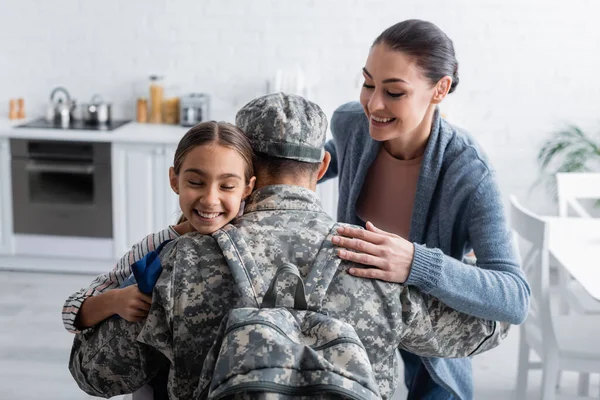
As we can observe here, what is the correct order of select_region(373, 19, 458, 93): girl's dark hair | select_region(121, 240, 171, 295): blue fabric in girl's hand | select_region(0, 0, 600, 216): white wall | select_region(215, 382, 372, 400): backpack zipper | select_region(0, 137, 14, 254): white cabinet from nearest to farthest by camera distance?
select_region(215, 382, 372, 400): backpack zipper, select_region(121, 240, 171, 295): blue fabric in girl's hand, select_region(373, 19, 458, 93): girl's dark hair, select_region(0, 137, 14, 254): white cabinet, select_region(0, 0, 600, 216): white wall

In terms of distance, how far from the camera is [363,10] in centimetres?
523

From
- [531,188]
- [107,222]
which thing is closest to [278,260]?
[107,222]

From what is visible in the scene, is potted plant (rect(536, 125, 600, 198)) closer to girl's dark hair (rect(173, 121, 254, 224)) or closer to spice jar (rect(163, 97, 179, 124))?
spice jar (rect(163, 97, 179, 124))

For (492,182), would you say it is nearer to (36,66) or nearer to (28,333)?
(28,333)

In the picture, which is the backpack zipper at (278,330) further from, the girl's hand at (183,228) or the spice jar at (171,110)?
the spice jar at (171,110)

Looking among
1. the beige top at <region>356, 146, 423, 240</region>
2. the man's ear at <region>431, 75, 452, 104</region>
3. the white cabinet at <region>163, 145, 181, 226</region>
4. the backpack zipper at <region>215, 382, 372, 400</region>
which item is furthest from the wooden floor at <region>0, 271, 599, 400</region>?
the backpack zipper at <region>215, 382, 372, 400</region>

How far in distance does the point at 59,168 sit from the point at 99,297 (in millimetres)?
3664

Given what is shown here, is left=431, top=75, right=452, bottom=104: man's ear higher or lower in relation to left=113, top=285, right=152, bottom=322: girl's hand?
higher

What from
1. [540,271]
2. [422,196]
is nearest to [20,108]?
[540,271]

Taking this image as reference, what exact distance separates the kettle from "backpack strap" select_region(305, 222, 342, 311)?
160 inches

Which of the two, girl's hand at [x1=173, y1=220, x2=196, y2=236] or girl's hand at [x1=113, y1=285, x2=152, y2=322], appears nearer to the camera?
girl's hand at [x1=113, y1=285, x2=152, y2=322]

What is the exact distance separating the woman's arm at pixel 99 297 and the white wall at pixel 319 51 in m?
3.54

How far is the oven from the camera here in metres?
5.06

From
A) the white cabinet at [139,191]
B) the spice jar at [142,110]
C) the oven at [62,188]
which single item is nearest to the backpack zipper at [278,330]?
the white cabinet at [139,191]
